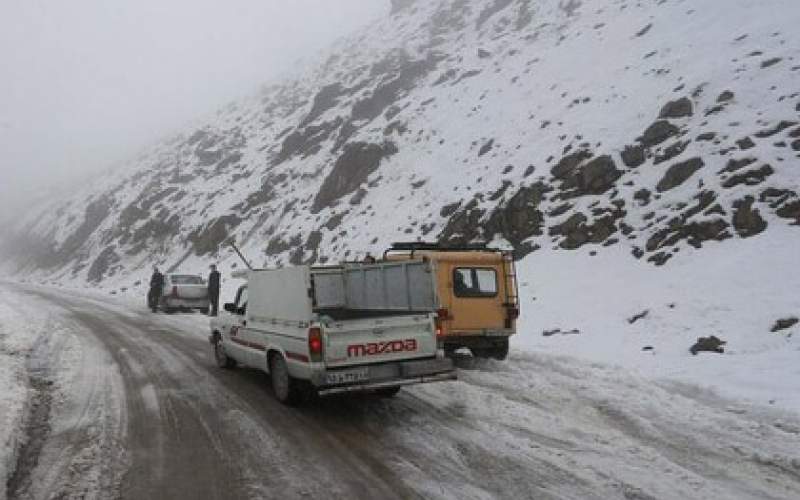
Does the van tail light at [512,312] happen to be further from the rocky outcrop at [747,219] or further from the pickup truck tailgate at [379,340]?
the rocky outcrop at [747,219]

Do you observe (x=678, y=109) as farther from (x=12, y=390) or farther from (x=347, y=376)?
(x=12, y=390)

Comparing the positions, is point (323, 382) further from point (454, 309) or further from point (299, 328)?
point (454, 309)

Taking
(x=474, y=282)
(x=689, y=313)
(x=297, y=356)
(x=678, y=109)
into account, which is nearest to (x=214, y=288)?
(x=474, y=282)

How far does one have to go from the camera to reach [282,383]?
897 cm

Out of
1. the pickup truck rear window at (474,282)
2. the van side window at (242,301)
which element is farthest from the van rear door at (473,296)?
the van side window at (242,301)

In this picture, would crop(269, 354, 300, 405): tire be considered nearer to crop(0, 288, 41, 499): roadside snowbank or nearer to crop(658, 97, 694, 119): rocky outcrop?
crop(0, 288, 41, 499): roadside snowbank

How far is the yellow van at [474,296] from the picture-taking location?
39.6 ft

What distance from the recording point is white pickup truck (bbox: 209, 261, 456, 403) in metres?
8.23

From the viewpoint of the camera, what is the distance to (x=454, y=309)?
12.1 m

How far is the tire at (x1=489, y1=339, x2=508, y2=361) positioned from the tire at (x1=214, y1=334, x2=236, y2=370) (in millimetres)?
4788

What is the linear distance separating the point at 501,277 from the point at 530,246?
7.91 metres

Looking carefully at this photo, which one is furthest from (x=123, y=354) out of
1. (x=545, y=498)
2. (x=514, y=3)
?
(x=514, y=3)

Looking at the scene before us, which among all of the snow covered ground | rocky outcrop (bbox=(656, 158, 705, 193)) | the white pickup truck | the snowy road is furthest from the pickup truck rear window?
rocky outcrop (bbox=(656, 158, 705, 193))

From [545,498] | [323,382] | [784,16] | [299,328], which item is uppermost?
[784,16]
